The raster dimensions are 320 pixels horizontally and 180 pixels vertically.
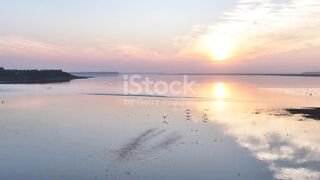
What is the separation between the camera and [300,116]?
41500 millimetres

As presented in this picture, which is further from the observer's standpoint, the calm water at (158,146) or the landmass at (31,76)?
the landmass at (31,76)

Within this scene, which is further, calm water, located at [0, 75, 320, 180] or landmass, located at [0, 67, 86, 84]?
landmass, located at [0, 67, 86, 84]

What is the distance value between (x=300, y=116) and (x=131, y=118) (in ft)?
55.7

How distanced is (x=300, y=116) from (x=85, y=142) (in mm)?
24167

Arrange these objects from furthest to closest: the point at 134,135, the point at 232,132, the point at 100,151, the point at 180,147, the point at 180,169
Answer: the point at 232,132, the point at 134,135, the point at 180,147, the point at 100,151, the point at 180,169

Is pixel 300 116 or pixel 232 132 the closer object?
pixel 232 132

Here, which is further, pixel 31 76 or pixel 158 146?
pixel 31 76

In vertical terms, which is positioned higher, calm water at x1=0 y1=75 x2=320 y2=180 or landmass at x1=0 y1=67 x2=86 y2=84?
landmass at x1=0 y1=67 x2=86 y2=84

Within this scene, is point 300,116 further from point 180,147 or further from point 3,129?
point 3,129

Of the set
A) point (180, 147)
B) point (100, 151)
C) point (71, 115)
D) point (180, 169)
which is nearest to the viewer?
point (180, 169)

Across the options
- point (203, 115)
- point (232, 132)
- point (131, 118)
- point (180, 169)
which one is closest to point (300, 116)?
point (203, 115)

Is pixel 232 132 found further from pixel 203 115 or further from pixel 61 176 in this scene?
pixel 61 176

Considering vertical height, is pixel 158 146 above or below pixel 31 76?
below

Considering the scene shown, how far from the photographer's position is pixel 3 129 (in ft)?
103
